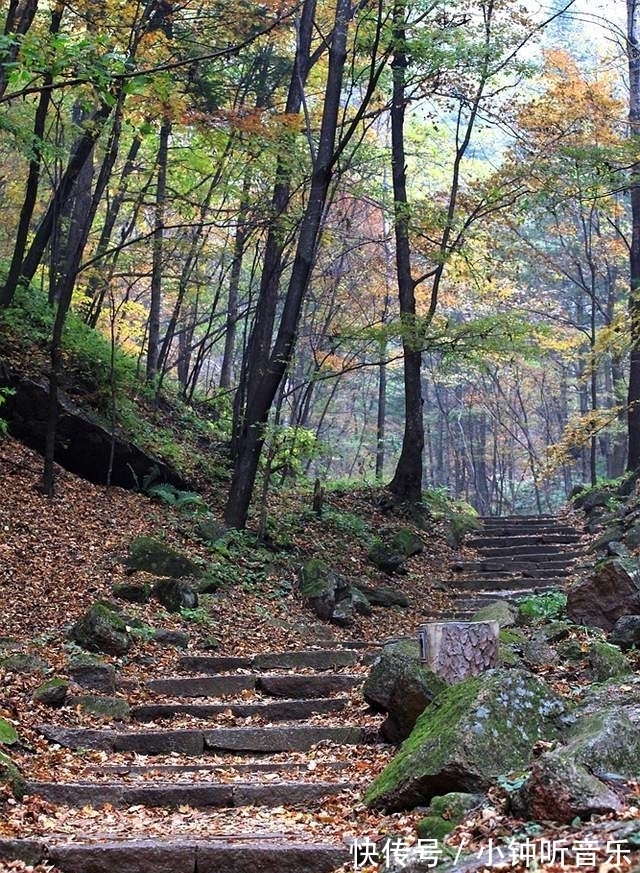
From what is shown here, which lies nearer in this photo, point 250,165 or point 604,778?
point 604,778

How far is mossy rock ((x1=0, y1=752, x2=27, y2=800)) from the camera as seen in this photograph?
4.48m

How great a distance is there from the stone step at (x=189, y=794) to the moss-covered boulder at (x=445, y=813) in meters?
1.20

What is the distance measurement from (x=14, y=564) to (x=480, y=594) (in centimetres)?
661

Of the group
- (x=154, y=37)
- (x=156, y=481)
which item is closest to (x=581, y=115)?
(x=154, y=37)

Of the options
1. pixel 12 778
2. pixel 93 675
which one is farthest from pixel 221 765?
pixel 93 675

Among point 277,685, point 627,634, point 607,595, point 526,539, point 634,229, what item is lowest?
point 277,685

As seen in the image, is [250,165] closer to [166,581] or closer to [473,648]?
[166,581]

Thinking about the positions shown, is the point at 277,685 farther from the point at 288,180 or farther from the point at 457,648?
the point at 288,180

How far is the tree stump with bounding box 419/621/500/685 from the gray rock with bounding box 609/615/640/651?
4.84 ft

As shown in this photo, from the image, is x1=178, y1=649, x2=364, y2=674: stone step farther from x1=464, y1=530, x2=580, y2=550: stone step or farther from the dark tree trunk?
x1=464, y1=530, x2=580, y2=550: stone step

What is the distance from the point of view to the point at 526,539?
15000 millimetres

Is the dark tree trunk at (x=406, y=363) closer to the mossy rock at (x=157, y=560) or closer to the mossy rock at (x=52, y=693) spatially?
the mossy rock at (x=157, y=560)

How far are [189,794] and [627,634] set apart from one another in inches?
148

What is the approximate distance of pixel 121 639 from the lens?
722 centimetres
